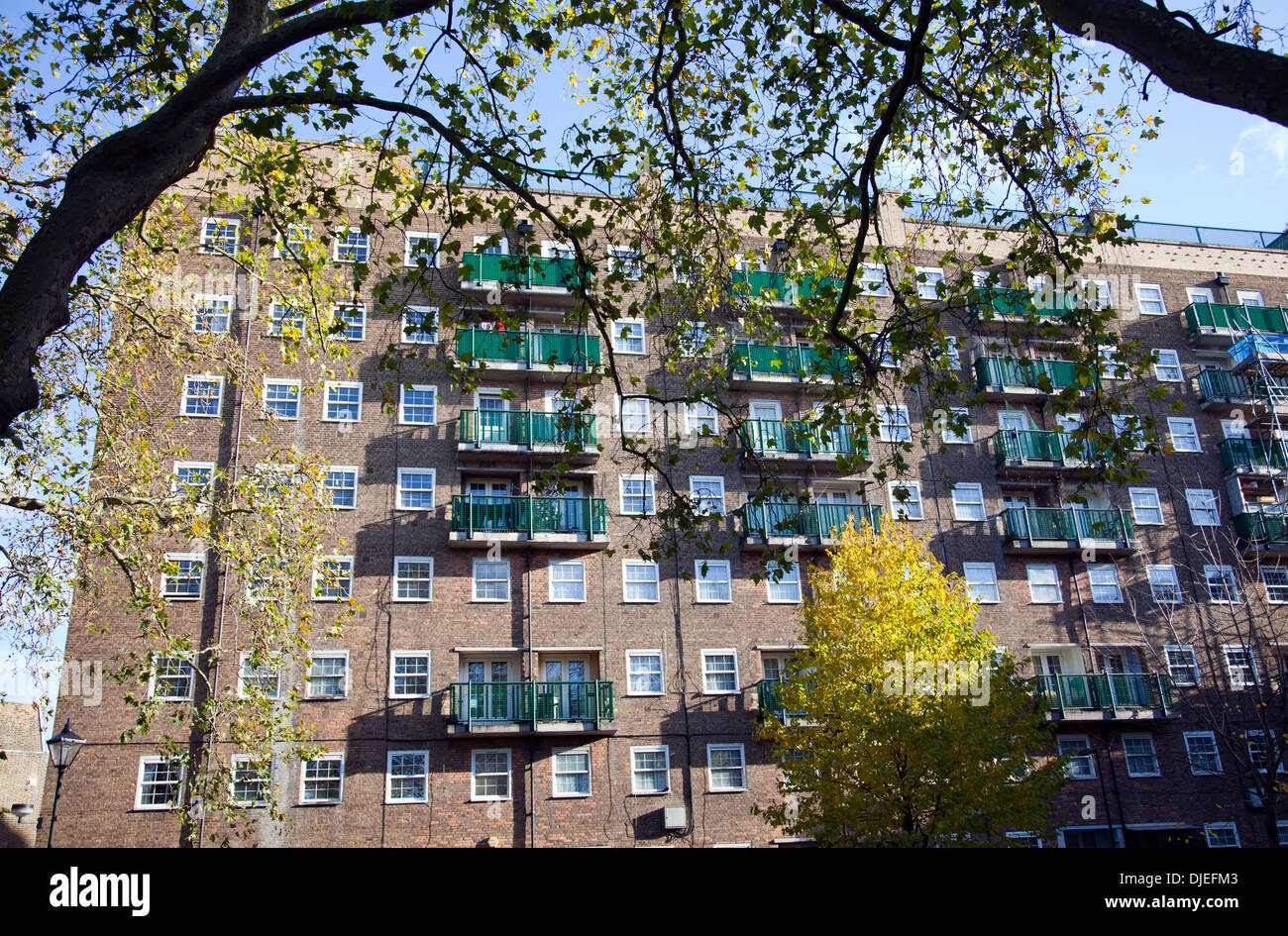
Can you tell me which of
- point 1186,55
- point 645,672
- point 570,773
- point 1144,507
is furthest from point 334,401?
point 1144,507

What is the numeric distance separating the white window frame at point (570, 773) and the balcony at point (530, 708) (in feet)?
2.15

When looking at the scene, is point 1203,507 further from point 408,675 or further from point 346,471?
point 346,471

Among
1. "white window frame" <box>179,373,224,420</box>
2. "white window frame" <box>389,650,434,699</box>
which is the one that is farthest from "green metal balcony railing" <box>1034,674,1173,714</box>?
"white window frame" <box>179,373,224,420</box>

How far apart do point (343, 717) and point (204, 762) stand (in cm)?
337

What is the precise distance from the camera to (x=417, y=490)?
2678 centimetres

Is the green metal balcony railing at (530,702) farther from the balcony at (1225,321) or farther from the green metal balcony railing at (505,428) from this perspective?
the balcony at (1225,321)

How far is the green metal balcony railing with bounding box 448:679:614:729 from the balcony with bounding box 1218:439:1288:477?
23.1 metres

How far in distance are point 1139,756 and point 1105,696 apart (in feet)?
7.46

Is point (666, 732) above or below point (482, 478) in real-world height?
below

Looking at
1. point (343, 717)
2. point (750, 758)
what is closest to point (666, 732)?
point (750, 758)

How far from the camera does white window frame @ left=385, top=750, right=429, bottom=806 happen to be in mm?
23500

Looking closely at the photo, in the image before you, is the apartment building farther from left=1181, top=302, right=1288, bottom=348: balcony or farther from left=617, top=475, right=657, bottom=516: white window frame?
left=1181, top=302, right=1288, bottom=348: balcony
